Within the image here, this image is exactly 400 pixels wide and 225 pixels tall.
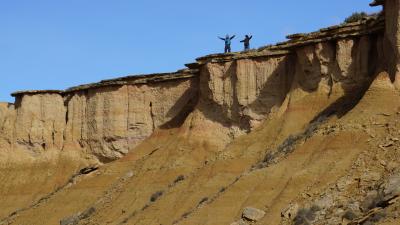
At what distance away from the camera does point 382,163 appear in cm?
3794

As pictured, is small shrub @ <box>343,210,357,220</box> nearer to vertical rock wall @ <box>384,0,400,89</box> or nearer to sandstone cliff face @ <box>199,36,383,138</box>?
vertical rock wall @ <box>384,0,400,89</box>

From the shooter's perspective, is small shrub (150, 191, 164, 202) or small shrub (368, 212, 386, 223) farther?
small shrub (150, 191, 164, 202)

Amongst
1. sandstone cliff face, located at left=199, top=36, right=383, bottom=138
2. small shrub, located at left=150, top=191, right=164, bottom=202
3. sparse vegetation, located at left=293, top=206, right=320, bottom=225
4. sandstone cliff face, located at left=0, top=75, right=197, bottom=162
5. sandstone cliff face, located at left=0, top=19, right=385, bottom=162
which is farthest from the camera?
sandstone cliff face, located at left=0, top=75, right=197, bottom=162

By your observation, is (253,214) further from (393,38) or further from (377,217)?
(393,38)

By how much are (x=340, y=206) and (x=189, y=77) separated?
25.7 m

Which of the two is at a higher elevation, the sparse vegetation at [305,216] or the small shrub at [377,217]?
the small shrub at [377,217]

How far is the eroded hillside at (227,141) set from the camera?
128ft

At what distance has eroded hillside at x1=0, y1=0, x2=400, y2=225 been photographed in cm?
3906

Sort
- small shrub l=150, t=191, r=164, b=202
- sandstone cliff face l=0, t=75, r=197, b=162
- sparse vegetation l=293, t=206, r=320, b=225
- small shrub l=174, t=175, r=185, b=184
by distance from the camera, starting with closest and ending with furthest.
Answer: sparse vegetation l=293, t=206, r=320, b=225 < small shrub l=150, t=191, r=164, b=202 < small shrub l=174, t=175, r=185, b=184 < sandstone cliff face l=0, t=75, r=197, b=162

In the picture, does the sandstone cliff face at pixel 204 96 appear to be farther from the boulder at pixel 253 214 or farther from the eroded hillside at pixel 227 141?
the boulder at pixel 253 214

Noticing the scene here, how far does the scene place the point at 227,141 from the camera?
55.6 metres

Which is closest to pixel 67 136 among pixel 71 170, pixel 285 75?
pixel 71 170

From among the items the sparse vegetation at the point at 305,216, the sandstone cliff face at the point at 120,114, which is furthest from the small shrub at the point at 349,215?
the sandstone cliff face at the point at 120,114

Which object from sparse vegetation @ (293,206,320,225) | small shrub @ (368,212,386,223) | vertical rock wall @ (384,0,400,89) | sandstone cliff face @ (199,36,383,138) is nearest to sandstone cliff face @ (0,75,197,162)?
sandstone cliff face @ (199,36,383,138)
